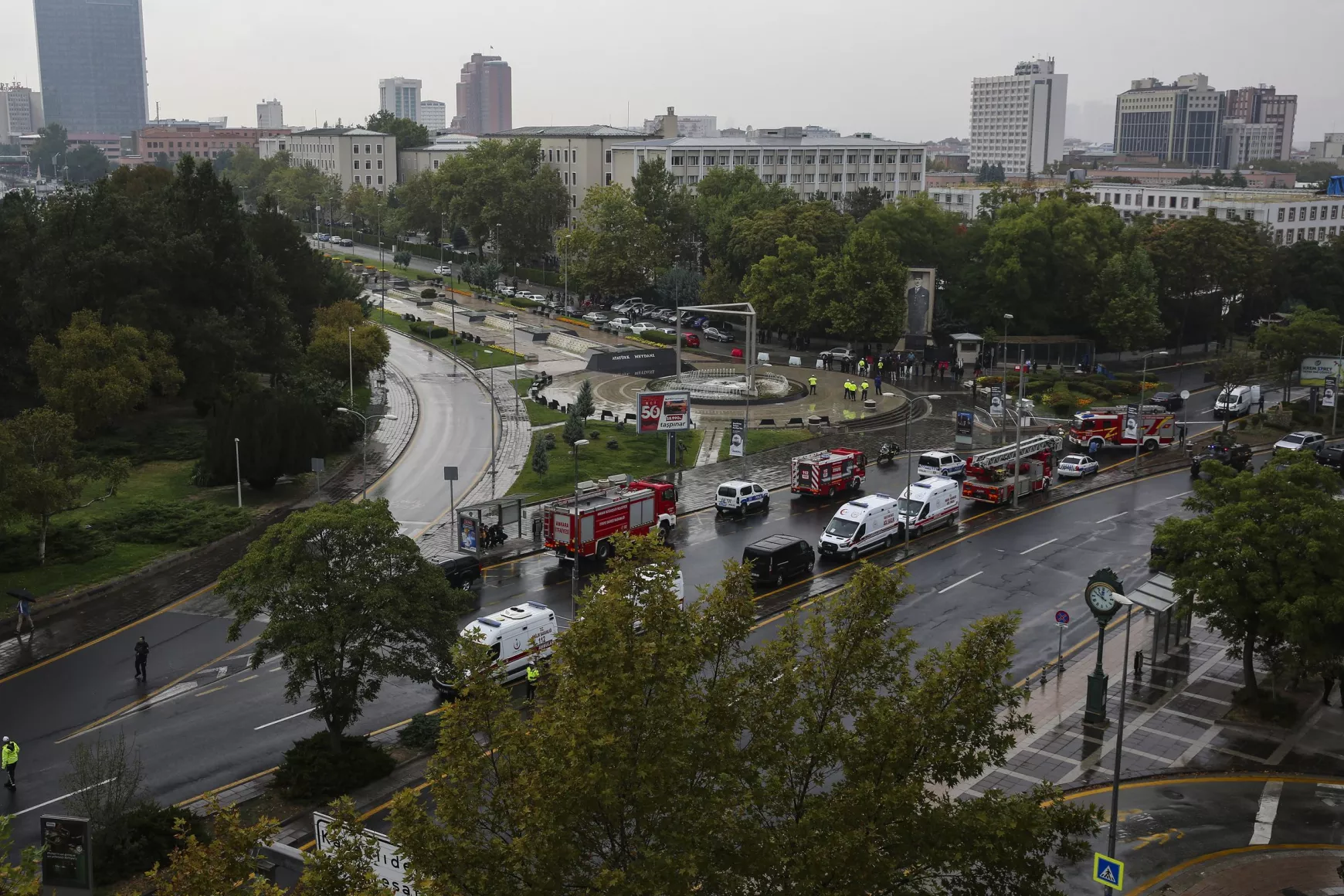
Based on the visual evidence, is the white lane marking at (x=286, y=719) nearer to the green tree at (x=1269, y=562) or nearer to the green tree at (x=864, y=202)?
the green tree at (x=1269, y=562)

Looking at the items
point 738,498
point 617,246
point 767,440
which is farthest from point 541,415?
point 617,246

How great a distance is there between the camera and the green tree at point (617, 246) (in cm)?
11044

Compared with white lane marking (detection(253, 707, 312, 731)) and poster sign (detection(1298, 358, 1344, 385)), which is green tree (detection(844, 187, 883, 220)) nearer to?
poster sign (detection(1298, 358, 1344, 385))

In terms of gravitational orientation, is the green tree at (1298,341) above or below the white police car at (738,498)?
above

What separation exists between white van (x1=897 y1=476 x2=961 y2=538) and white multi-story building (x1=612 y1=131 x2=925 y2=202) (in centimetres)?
8752

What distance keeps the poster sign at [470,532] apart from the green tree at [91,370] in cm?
2107

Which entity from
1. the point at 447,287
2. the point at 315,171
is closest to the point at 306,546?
the point at 447,287

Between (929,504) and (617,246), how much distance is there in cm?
6640

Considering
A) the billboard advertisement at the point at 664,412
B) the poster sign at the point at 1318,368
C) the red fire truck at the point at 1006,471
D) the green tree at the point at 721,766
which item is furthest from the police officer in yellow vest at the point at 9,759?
the poster sign at the point at 1318,368

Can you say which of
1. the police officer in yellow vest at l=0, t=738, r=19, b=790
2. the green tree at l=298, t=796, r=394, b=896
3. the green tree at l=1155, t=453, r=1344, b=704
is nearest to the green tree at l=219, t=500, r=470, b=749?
the police officer in yellow vest at l=0, t=738, r=19, b=790

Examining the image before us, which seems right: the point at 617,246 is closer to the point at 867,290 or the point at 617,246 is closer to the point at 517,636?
the point at 867,290

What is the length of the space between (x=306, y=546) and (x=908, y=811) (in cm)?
1746

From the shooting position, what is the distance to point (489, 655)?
57.8ft

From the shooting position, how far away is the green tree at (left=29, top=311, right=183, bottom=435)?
184ft
